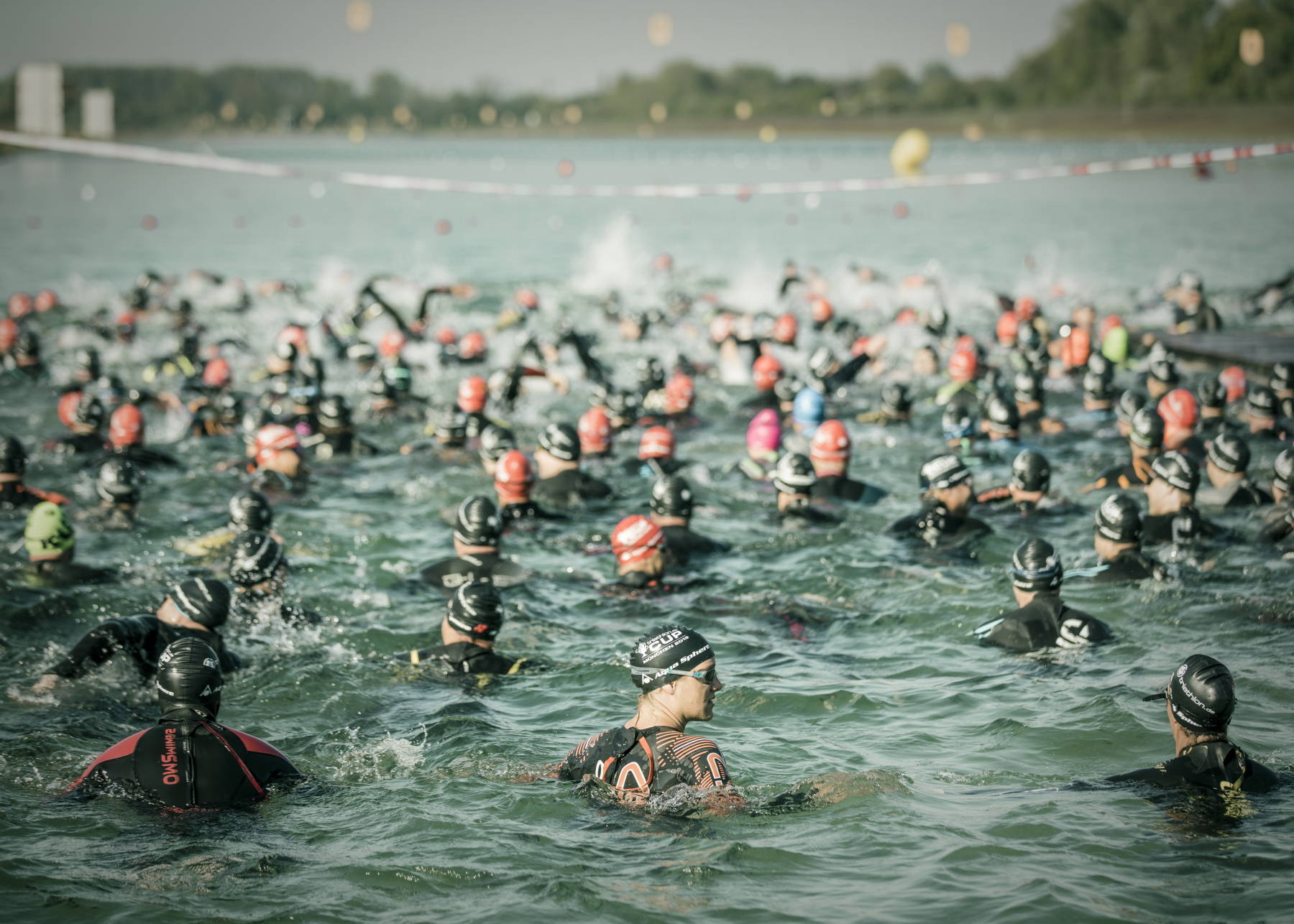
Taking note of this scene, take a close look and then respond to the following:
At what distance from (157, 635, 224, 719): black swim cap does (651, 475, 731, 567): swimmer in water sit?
521 centimetres

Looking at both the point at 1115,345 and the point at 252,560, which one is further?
the point at 1115,345

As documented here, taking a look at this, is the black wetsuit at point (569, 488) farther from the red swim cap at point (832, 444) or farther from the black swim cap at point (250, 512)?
the black swim cap at point (250, 512)

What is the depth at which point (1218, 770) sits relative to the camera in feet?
21.9

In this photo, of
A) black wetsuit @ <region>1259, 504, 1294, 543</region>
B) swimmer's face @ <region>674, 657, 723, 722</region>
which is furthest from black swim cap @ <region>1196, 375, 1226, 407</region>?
swimmer's face @ <region>674, 657, 723, 722</region>

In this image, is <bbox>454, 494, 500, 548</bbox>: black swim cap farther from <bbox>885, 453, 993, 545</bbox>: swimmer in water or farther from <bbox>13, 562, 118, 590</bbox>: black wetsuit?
<bbox>885, 453, 993, 545</bbox>: swimmer in water

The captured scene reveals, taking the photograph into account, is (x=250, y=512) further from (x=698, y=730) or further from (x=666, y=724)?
(x=666, y=724)

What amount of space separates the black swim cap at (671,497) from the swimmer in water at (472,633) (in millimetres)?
2819

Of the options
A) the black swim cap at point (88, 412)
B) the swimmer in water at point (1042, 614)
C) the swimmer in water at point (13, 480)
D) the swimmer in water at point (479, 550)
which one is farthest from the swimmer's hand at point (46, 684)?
the black swim cap at point (88, 412)

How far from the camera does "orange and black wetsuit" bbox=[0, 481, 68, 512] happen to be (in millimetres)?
12516

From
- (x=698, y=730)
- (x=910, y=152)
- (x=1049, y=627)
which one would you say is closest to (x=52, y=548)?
(x=698, y=730)

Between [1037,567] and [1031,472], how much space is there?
9.59 ft

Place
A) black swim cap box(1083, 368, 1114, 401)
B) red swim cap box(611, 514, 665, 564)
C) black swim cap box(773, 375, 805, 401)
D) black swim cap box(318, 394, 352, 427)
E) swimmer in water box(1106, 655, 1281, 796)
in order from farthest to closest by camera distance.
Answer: black swim cap box(773, 375, 805, 401), black swim cap box(1083, 368, 1114, 401), black swim cap box(318, 394, 352, 427), red swim cap box(611, 514, 665, 564), swimmer in water box(1106, 655, 1281, 796)

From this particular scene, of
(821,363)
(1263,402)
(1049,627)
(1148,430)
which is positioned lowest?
(1049,627)

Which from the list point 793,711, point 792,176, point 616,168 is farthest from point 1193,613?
point 616,168
